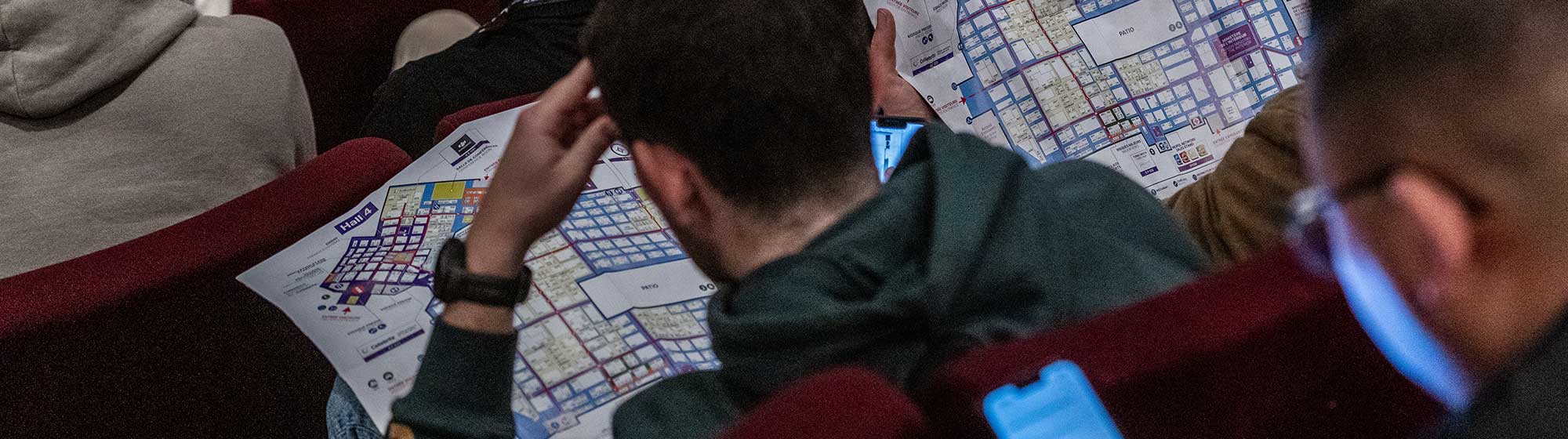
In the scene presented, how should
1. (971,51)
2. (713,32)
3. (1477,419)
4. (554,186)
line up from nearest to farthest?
(1477,419)
(713,32)
(554,186)
(971,51)

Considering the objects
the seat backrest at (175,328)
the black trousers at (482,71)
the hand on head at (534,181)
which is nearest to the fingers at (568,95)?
the hand on head at (534,181)

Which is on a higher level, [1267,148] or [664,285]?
[664,285]

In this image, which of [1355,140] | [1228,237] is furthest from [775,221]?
[1228,237]

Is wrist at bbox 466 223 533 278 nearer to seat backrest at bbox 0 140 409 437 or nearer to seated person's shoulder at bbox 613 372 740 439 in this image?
seated person's shoulder at bbox 613 372 740 439

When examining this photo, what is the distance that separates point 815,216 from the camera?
24.6 inches

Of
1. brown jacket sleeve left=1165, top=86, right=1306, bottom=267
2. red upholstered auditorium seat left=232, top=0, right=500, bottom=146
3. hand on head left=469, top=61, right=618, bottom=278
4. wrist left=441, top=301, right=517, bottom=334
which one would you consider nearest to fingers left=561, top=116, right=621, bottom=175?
hand on head left=469, top=61, right=618, bottom=278

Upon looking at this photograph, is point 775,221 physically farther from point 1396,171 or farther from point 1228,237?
point 1228,237

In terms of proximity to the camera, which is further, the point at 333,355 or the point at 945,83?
the point at 945,83

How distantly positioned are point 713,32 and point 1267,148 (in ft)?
1.80

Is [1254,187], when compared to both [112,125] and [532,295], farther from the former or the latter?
[112,125]

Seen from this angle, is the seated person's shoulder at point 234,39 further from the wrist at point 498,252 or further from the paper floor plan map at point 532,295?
the wrist at point 498,252

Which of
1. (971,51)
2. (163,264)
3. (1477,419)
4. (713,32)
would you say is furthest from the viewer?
(971,51)

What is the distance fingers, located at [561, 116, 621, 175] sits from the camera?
0.71 meters

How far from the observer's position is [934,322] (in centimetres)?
51
